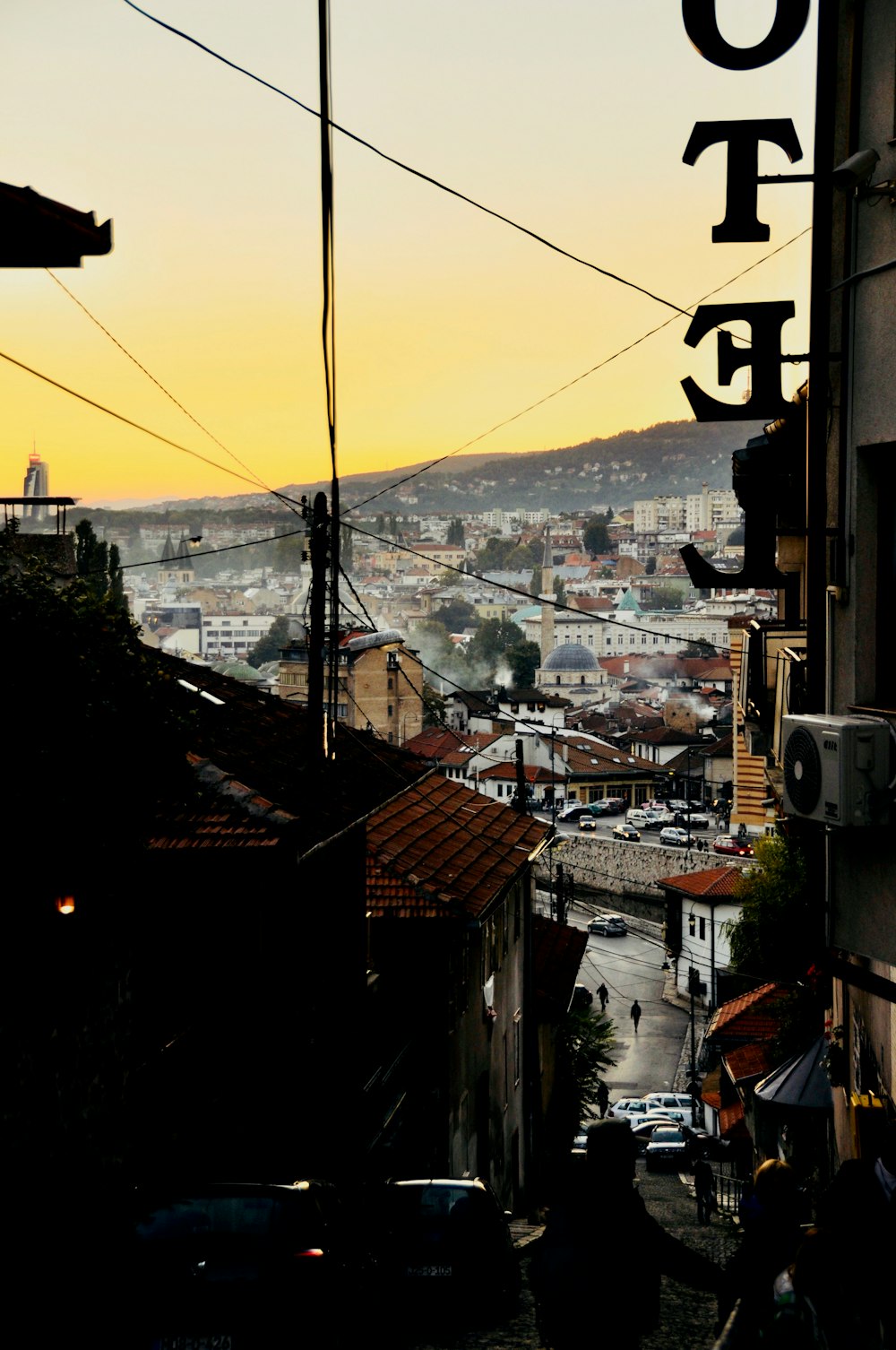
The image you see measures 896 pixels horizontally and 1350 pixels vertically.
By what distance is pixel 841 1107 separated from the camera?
14.7 meters

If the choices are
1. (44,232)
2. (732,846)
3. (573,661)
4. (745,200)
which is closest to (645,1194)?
(745,200)

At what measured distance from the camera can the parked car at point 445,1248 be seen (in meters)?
8.33

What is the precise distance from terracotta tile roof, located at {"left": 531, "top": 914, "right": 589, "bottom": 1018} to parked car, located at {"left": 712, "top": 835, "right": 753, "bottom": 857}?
48.8 metres

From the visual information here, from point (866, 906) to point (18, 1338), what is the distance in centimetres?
407

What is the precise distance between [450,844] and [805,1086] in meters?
4.64

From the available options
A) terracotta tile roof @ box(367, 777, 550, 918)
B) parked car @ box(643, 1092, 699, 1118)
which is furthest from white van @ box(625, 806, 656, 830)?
terracotta tile roof @ box(367, 777, 550, 918)

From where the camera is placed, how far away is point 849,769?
668cm

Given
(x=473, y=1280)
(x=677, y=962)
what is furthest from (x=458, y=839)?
(x=677, y=962)

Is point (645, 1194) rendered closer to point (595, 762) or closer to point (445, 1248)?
point (445, 1248)

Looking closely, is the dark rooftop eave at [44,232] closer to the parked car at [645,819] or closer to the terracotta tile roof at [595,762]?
the parked car at [645,819]

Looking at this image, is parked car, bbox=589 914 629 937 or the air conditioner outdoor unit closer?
the air conditioner outdoor unit

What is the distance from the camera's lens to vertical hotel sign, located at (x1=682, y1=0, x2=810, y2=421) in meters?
7.85

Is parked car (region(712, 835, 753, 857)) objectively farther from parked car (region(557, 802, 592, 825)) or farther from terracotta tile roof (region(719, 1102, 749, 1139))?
terracotta tile roof (region(719, 1102, 749, 1139))

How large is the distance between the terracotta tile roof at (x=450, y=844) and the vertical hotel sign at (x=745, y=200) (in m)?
5.12
